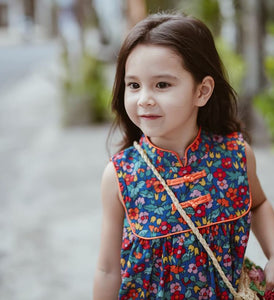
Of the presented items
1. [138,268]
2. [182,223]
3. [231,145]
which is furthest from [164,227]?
[231,145]

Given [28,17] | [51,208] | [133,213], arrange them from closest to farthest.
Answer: [133,213] < [51,208] < [28,17]

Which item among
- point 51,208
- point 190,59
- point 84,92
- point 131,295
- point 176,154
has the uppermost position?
point 190,59

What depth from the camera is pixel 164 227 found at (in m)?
1.57

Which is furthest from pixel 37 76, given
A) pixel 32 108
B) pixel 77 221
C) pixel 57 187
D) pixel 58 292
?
pixel 58 292

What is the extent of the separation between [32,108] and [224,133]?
997cm

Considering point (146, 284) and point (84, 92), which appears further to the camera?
point (84, 92)

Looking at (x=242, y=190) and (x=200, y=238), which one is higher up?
(x=242, y=190)

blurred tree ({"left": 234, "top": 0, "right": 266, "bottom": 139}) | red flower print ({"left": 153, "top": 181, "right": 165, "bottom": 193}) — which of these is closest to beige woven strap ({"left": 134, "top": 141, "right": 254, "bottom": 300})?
red flower print ({"left": 153, "top": 181, "right": 165, "bottom": 193})

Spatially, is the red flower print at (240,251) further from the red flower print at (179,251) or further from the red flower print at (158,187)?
the red flower print at (158,187)

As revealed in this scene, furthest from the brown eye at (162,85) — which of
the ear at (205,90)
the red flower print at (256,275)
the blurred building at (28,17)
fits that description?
the blurred building at (28,17)

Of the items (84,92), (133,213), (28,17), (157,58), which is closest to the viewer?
(157,58)

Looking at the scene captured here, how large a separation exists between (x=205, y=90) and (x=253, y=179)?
374 mm

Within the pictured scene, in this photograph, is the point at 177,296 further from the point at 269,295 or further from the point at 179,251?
the point at 269,295

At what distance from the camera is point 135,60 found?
1546 millimetres
